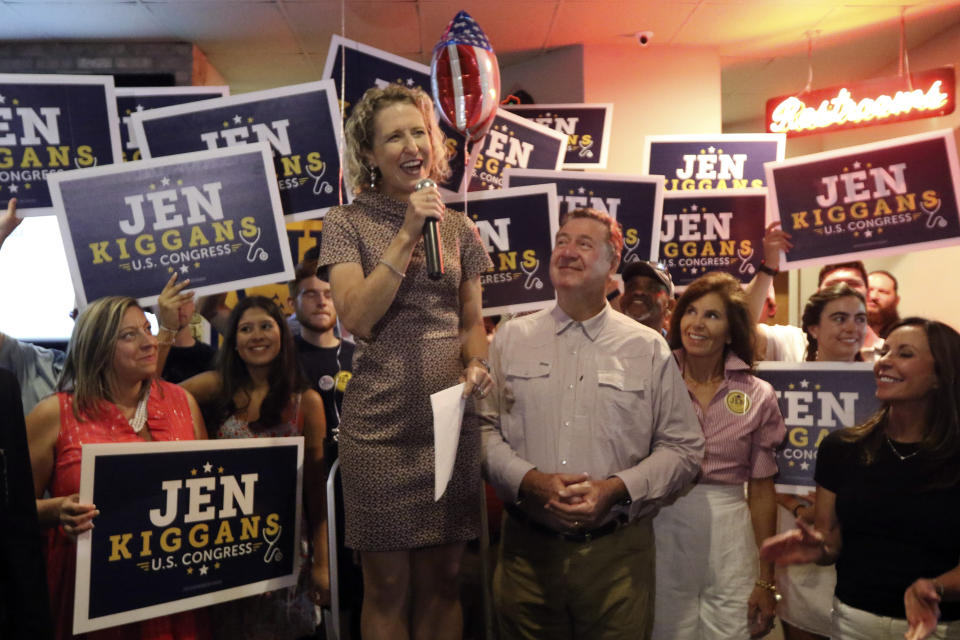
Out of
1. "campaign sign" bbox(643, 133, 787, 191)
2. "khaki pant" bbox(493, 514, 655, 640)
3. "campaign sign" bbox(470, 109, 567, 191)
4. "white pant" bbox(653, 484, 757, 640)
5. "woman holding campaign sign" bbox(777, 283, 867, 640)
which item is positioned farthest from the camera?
"campaign sign" bbox(643, 133, 787, 191)

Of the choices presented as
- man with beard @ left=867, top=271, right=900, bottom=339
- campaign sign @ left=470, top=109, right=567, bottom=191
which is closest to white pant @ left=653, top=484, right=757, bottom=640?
campaign sign @ left=470, top=109, right=567, bottom=191

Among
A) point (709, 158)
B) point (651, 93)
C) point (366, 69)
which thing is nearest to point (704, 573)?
point (366, 69)

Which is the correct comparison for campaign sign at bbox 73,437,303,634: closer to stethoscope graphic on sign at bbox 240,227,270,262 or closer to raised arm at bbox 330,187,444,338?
stethoscope graphic on sign at bbox 240,227,270,262

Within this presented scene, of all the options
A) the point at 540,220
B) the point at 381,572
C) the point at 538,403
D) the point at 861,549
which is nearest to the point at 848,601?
the point at 861,549

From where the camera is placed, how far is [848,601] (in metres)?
2.18

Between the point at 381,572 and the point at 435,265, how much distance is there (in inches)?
27.7

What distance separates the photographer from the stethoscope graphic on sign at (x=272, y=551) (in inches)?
92.1

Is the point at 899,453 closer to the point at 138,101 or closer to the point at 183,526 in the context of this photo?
the point at 183,526

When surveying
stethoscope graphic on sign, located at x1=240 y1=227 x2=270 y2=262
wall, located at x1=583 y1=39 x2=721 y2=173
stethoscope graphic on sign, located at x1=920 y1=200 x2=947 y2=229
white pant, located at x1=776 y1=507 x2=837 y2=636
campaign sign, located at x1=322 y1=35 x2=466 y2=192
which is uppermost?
wall, located at x1=583 y1=39 x2=721 y2=173

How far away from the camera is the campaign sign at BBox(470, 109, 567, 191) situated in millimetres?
3799

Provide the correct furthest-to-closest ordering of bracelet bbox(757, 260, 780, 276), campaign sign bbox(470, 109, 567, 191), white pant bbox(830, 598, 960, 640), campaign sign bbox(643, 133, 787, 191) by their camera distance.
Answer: campaign sign bbox(643, 133, 787, 191), campaign sign bbox(470, 109, 567, 191), bracelet bbox(757, 260, 780, 276), white pant bbox(830, 598, 960, 640)

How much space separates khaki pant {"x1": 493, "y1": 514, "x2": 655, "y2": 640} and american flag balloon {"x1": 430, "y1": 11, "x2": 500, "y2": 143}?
125cm

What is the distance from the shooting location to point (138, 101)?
3090 mm

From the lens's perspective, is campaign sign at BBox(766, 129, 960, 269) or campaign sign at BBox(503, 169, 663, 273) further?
campaign sign at BBox(503, 169, 663, 273)
